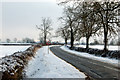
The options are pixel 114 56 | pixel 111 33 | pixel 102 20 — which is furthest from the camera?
pixel 111 33

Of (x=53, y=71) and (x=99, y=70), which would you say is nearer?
(x=53, y=71)

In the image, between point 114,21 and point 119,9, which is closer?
point 119,9

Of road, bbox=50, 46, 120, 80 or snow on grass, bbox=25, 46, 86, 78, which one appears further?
road, bbox=50, 46, 120, 80

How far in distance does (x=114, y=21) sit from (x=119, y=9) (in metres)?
4.35

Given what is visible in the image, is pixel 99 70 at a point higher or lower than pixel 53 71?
lower

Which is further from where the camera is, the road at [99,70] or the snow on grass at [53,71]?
the road at [99,70]

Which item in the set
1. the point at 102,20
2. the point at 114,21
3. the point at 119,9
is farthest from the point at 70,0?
the point at 114,21

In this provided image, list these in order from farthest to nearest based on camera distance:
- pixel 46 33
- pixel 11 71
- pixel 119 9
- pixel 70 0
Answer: pixel 46 33 → pixel 119 9 → pixel 70 0 → pixel 11 71

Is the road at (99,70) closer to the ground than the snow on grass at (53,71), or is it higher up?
closer to the ground

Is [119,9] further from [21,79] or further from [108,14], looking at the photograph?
[21,79]

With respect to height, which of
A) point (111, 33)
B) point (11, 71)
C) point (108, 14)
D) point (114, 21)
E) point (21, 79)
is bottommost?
point (21, 79)

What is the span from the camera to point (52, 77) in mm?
6309

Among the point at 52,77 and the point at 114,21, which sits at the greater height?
the point at 114,21

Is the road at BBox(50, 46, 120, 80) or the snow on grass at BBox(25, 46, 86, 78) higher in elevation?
the snow on grass at BBox(25, 46, 86, 78)
